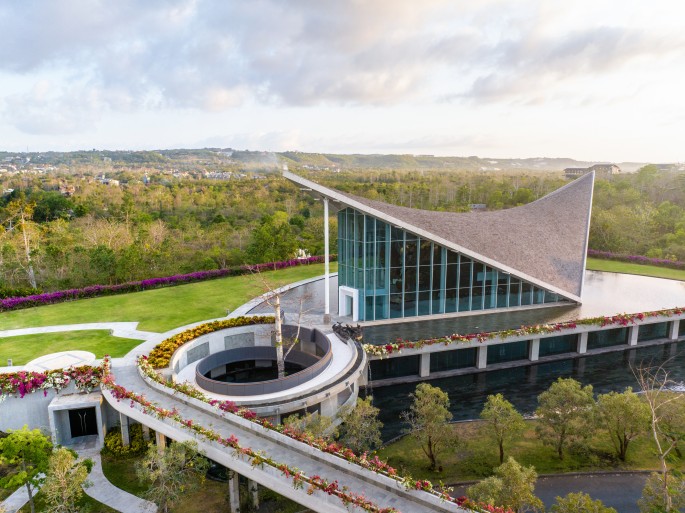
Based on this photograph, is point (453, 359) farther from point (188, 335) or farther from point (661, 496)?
point (188, 335)

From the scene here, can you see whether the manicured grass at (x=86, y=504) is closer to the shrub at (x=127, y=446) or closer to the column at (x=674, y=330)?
the shrub at (x=127, y=446)

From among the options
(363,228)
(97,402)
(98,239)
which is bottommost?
(97,402)

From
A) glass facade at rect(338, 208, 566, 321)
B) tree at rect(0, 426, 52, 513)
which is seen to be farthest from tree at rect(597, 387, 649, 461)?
tree at rect(0, 426, 52, 513)

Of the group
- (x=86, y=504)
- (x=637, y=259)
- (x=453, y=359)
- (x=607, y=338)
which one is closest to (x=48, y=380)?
(x=86, y=504)

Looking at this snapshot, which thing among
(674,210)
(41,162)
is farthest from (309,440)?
(41,162)

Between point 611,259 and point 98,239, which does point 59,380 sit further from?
point 611,259

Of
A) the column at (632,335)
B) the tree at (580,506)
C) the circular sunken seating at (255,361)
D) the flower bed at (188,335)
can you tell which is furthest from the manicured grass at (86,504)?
the column at (632,335)

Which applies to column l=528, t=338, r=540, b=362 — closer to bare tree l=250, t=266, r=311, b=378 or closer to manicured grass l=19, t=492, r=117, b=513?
bare tree l=250, t=266, r=311, b=378
